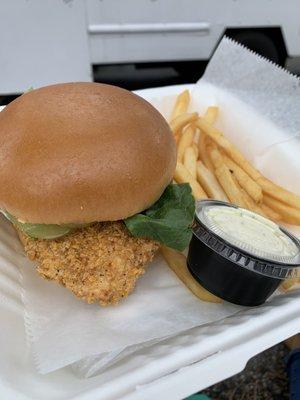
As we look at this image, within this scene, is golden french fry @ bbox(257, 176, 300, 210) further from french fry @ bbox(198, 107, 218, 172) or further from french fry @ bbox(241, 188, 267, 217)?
french fry @ bbox(198, 107, 218, 172)

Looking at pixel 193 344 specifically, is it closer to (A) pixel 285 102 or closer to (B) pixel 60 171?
(B) pixel 60 171

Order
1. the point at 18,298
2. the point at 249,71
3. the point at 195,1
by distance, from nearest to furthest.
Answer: the point at 18,298, the point at 249,71, the point at 195,1

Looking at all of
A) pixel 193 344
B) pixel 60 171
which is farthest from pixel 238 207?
pixel 60 171

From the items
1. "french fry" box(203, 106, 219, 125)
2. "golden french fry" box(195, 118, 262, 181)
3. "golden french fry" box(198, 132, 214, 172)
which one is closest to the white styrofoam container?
"golden french fry" box(195, 118, 262, 181)

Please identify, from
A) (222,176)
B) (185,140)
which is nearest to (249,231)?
(222,176)

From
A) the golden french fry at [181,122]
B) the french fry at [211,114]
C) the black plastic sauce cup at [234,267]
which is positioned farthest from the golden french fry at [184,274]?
the french fry at [211,114]

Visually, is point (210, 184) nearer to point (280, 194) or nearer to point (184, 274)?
point (280, 194)

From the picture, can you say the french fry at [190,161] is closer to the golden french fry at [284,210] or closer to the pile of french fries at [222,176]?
the pile of french fries at [222,176]
